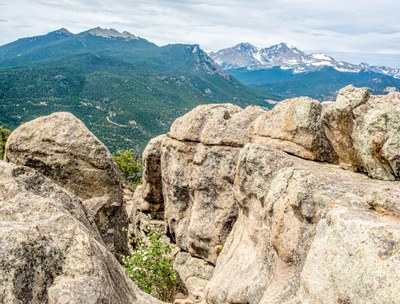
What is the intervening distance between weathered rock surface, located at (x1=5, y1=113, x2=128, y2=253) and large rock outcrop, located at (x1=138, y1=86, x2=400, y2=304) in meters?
7.93

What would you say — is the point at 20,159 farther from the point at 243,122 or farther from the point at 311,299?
the point at 311,299

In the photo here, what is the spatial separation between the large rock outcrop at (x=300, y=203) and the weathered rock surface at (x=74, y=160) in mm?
7929

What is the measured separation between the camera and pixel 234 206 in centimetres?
3045

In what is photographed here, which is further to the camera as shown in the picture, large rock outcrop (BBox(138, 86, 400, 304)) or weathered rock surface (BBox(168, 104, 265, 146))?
weathered rock surface (BBox(168, 104, 265, 146))

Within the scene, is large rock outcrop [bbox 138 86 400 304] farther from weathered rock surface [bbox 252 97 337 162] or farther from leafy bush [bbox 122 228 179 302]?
leafy bush [bbox 122 228 179 302]

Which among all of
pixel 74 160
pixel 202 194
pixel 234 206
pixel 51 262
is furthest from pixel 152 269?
pixel 51 262

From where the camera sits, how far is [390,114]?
1759cm

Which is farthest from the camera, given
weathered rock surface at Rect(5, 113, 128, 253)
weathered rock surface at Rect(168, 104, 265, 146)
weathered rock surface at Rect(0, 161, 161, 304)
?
weathered rock surface at Rect(168, 104, 265, 146)

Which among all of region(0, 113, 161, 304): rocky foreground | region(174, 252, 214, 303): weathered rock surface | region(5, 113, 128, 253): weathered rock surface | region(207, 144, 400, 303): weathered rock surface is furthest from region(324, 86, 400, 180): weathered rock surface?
region(5, 113, 128, 253): weathered rock surface

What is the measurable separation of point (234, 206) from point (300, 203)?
14.5 meters

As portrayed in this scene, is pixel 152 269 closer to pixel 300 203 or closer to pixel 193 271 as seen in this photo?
pixel 300 203

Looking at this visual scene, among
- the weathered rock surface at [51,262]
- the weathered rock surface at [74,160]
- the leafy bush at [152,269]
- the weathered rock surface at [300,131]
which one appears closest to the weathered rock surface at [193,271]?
the leafy bush at [152,269]

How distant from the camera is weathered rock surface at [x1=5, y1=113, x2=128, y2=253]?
2578 cm

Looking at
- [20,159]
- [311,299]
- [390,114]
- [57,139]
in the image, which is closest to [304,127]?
[390,114]
